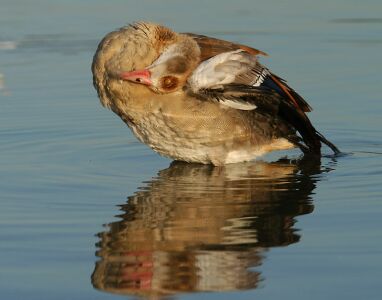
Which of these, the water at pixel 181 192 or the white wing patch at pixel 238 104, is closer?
the water at pixel 181 192

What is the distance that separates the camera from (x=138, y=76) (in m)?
9.79

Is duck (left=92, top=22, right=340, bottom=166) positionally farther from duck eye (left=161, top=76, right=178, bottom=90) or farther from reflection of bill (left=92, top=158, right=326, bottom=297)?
reflection of bill (left=92, top=158, right=326, bottom=297)

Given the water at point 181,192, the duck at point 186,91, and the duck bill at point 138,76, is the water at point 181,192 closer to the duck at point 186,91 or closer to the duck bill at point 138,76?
the duck at point 186,91

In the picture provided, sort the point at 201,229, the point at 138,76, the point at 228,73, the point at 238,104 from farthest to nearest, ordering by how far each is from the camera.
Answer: the point at 238,104 → the point at 228,73 → the point at 138,76 → the point at 201,229

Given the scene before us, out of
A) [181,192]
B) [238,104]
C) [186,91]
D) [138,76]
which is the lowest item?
[181,192]

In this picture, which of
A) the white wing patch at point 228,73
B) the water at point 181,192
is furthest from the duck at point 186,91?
the water at point 181,192

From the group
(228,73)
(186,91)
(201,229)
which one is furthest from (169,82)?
(201,229)

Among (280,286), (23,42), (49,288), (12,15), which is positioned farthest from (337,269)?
(12,15)

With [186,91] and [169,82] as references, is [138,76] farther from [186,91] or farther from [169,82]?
[186,91]

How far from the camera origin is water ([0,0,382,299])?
23.0 ft

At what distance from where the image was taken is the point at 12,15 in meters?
16.7

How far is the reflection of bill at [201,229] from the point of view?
700 cm

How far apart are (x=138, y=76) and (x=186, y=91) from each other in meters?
0.48

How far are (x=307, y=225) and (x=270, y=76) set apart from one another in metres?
2.48
